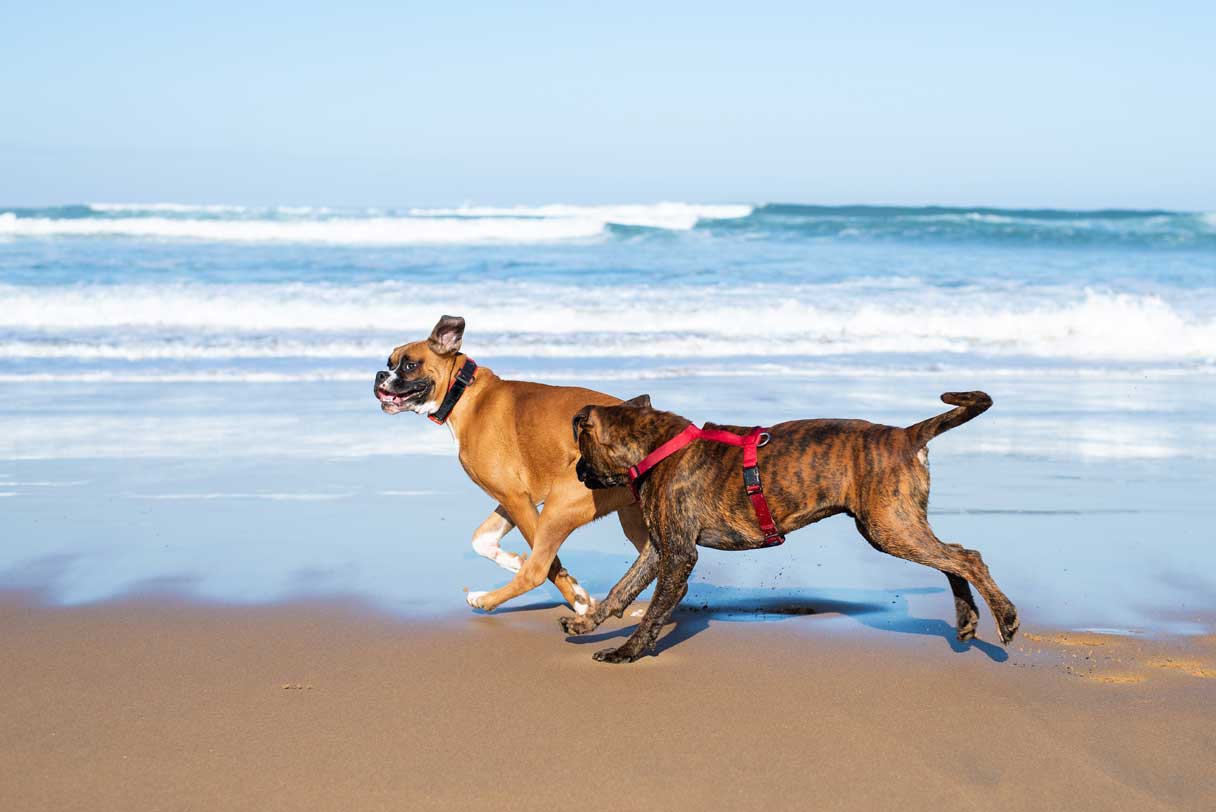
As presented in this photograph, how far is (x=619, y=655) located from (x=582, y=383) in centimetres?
815

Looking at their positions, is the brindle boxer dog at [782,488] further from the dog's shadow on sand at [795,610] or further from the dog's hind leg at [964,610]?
the dog's shadow on sand at [795,610]

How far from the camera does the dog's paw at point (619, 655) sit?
17.8ft

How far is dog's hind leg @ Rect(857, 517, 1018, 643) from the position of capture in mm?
5215

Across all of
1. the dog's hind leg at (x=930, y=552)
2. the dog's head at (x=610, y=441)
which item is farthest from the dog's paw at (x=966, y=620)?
the dog's head at (x=610, y=441)

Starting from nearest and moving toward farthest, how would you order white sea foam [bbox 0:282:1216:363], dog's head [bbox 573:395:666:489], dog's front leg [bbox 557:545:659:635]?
dog's head [bbox 573:395:666:489]
dog's front leg [bbox 557:545:659:635]
white sea foam [bbox 0:282:1216:363]

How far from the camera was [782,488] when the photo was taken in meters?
5.36

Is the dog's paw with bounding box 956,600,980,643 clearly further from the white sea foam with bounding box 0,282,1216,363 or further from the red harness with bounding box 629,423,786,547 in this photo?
the white sea foam with bounding box 0,282,1216,363

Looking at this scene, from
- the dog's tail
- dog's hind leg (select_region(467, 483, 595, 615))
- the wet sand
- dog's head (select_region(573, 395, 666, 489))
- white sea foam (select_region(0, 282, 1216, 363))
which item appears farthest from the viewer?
white sea foam (select_region(0, 282, 1216, 363))

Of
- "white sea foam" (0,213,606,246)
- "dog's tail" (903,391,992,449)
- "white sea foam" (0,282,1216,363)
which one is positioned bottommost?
"white sea foam" (0,213,606,246)

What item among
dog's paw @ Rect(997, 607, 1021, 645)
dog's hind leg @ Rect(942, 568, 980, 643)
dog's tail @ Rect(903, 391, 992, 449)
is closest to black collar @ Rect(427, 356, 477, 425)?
dog's tail @ Rect(903, 391, 992, 449)

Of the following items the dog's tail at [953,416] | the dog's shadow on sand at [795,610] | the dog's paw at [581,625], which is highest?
the dog's tail at [953,416]

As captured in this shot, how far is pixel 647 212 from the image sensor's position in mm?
55094

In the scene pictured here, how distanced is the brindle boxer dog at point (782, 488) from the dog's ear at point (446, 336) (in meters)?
0.95

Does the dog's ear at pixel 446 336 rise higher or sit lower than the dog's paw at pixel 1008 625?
higher
